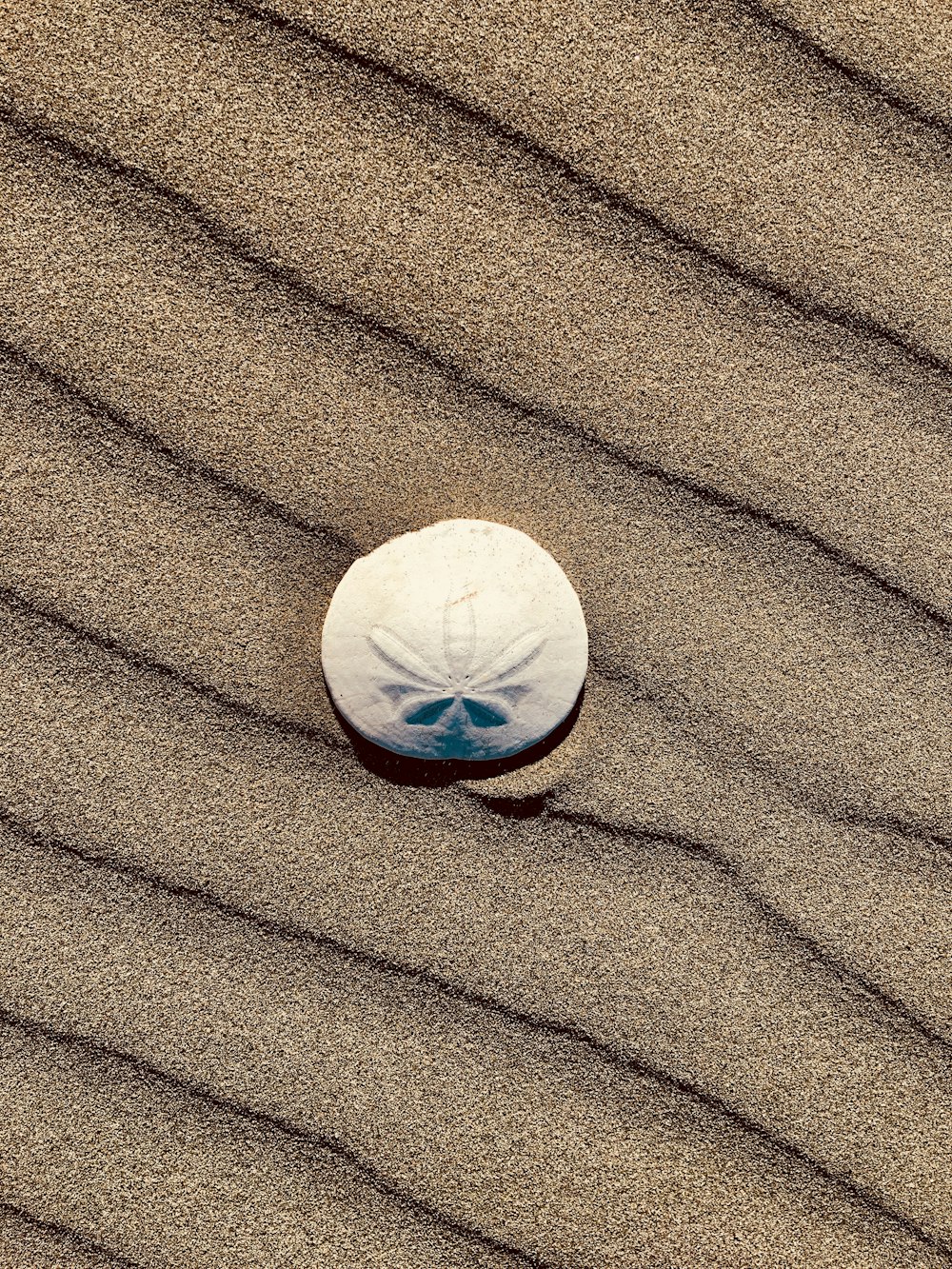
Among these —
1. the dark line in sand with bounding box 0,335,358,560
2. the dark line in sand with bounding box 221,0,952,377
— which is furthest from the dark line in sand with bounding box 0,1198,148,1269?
the dark line in sand with bounding box 221,0,952,377

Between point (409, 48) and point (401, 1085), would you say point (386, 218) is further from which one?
point (401, 1085)

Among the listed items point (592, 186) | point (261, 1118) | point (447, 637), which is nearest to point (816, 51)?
point (592, 186)

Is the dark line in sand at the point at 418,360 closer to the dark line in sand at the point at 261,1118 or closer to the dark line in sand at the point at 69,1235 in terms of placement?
the dark line in sand at the point at 261,1118

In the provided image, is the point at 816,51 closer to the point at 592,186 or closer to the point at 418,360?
the point at 592,186

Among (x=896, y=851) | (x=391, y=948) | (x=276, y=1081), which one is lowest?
Result: (x=276, y=1081)

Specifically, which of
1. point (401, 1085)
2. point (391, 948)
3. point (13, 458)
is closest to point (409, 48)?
point (13, 458)

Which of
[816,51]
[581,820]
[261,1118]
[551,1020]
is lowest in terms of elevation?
[261,1118]

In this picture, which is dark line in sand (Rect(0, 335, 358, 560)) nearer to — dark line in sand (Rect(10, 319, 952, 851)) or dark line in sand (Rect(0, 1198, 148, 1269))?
dark line in sand (Rect(10, 319, 952, 851))
